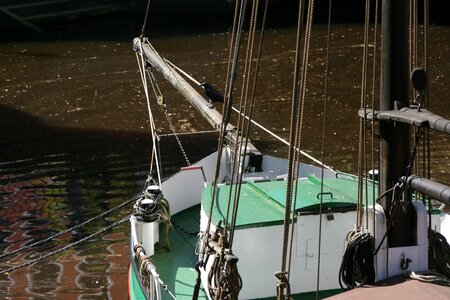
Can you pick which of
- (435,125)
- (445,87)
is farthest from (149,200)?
(445,87)

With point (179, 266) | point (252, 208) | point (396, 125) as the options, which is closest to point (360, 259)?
point (396, 125)

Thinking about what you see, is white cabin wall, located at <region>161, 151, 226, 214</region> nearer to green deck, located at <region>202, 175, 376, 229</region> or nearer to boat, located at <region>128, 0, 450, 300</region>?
boat, located at <region>128, 0, 450, 300</region>

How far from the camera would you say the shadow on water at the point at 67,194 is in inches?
635

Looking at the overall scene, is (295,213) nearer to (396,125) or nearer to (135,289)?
(135,289)

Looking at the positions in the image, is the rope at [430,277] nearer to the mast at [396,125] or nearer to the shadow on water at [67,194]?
the mast at [396,125]

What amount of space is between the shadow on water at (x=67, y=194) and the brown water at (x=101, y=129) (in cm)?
3

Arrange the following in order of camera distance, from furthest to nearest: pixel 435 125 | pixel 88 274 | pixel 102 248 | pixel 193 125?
pixel 193 125 → pixel 102 248 → pixel 88 274 → pixel 435 125

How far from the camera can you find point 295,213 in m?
10.7

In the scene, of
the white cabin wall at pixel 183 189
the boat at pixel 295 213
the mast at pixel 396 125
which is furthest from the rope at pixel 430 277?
the white cabin wall at pixel 183 189

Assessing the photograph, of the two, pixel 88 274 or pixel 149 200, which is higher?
pixel 149 200

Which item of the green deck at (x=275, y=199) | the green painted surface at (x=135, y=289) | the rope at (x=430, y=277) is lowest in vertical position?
the green painted surface at (x=135, y=289)

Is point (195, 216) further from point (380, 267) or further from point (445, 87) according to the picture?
point (445, 87)

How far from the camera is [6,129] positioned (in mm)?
27047

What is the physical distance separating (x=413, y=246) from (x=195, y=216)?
254 inches
